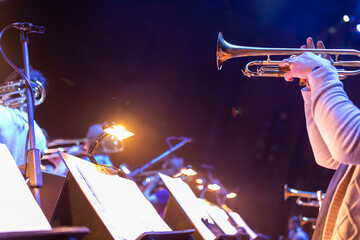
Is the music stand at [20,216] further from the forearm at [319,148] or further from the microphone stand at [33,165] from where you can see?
the forearm at [319,148]

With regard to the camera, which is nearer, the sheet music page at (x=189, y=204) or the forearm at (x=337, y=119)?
the forearm at (x=337, y=119)

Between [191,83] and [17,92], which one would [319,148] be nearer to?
[17,92]

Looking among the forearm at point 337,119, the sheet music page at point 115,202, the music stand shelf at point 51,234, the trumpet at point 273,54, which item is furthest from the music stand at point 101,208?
the trumpet at point 273,54

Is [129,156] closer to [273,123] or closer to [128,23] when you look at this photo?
[128,23]

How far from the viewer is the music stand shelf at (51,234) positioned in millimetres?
939

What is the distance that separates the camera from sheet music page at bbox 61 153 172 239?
1.61 metres

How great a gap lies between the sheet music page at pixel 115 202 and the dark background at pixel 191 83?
278 cm

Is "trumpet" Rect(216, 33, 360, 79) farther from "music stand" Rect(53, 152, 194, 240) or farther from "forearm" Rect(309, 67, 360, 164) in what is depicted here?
"music stand" Rect(53, 152, 194, 240)

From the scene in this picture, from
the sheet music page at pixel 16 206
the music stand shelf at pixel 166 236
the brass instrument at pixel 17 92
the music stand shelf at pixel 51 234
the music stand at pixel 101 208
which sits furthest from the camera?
the brass instrument at pixel 17 92

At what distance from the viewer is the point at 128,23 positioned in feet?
20.4

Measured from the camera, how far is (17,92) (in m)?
3.22

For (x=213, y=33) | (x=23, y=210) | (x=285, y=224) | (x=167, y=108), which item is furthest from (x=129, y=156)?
(x=23, y=210)

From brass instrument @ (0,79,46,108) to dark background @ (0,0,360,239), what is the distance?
3.08ft

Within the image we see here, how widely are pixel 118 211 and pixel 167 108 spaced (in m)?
6.18
